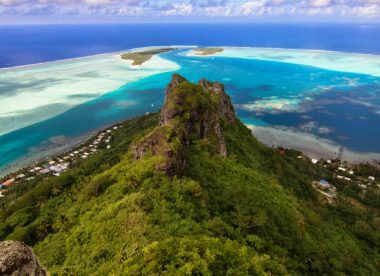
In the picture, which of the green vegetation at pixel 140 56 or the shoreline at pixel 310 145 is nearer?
the shoreline at pixel 310 145

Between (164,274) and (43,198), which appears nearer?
(164,274)

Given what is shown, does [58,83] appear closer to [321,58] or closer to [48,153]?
[48,153]

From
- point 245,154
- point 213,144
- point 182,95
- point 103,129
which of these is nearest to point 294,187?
point 245,154

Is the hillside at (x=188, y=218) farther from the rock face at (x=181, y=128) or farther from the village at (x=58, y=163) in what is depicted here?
the village at (x=58, y=163)

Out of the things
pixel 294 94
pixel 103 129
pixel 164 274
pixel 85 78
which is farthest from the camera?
pixel 85 78

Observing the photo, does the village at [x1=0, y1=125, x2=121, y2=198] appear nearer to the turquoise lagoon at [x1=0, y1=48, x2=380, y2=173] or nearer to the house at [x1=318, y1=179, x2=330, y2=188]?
the turquoise lagoon at [x1=0, y1=48, x2=380, y2=173]

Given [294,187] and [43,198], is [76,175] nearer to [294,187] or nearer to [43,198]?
[43,198]

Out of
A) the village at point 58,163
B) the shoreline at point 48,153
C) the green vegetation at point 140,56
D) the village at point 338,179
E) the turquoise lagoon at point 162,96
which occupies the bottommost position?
the village at point 338,179

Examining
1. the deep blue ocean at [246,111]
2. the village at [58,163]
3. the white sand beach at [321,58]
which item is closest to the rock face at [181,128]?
the village at [58,163]

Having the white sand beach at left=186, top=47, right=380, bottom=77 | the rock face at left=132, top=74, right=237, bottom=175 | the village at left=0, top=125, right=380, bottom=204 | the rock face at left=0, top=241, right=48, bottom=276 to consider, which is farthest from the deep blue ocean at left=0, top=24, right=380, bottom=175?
the rock face at left=0, top=241, right=48, bottom=276
